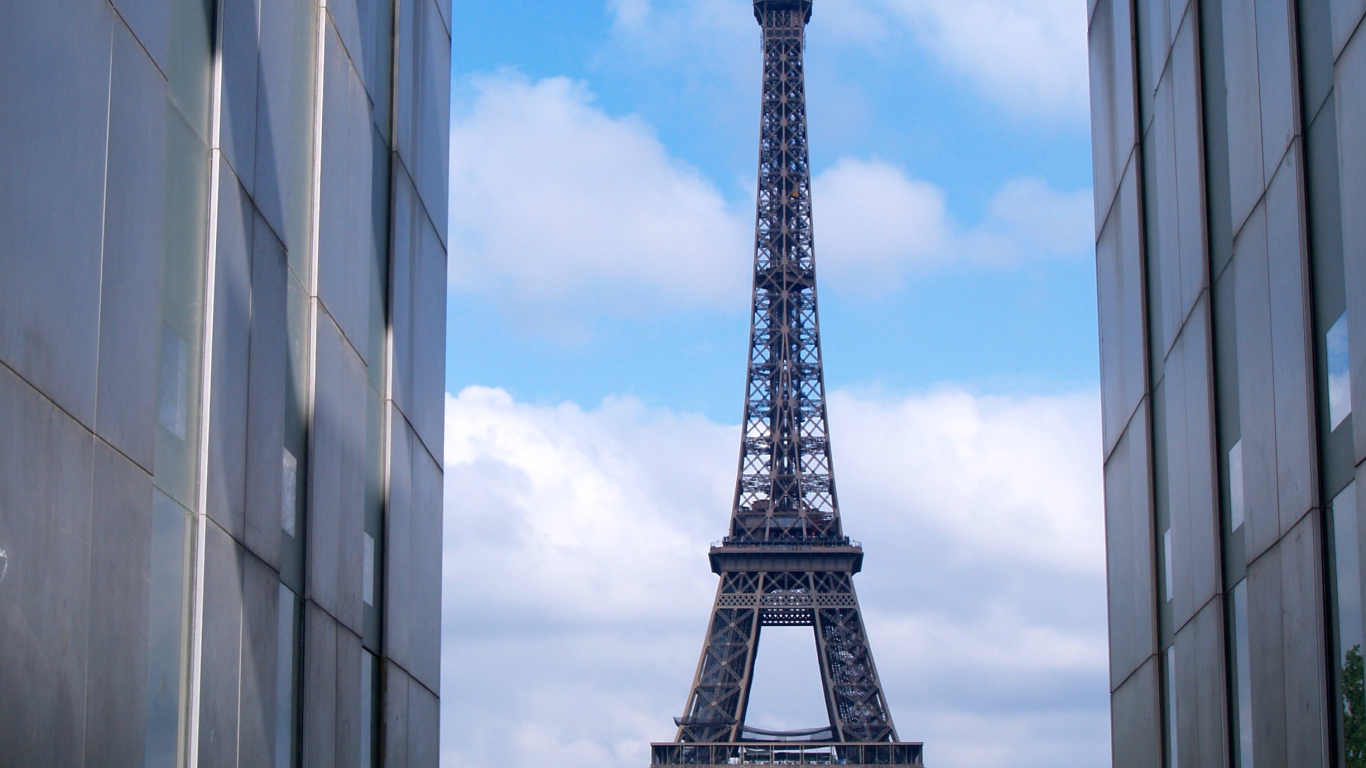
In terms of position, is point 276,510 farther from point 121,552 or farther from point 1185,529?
point 1185,529

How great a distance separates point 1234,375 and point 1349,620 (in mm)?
4614

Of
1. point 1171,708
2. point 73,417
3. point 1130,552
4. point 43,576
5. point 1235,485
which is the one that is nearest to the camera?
point 43,576

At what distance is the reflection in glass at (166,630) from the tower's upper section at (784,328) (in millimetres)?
106039

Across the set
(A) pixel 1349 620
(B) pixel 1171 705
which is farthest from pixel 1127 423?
(A) pixel 1349 620

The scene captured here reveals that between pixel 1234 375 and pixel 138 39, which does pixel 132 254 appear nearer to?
pixel 138 39

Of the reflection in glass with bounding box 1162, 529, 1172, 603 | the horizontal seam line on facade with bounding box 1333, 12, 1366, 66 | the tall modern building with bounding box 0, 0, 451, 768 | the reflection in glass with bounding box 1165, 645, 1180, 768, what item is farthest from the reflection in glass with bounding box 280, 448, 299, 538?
the reflection in glass with bounding box 1165, 645, 1180, 768

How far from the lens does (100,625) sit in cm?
1230

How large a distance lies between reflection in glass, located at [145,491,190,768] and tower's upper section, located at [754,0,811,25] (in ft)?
384

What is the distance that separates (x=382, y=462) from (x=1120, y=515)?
1054 centimetres

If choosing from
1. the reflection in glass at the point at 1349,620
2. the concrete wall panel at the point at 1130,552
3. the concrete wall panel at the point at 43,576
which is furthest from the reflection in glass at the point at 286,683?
the concrete wall panel at the point at 1130,552

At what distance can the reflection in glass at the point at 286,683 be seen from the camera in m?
17.2

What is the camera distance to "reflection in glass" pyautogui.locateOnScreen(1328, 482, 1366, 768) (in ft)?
46.0

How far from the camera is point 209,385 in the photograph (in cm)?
1480

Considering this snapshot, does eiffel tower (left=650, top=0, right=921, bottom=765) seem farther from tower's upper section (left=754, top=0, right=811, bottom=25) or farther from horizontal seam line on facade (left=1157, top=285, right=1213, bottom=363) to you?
horizontal seam line on facade (left=1157, top=285, right=1213, bottom=363)
